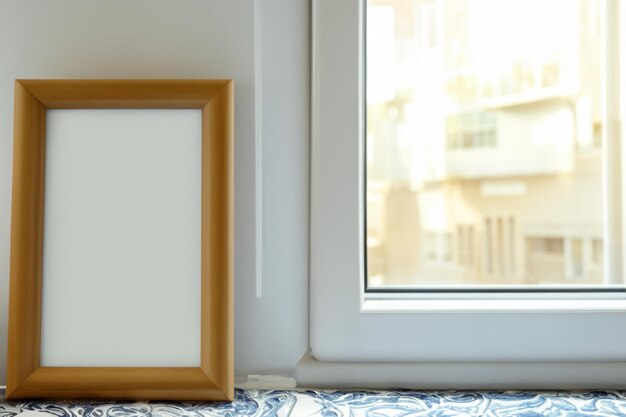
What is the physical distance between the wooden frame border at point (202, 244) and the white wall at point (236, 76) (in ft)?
0.16

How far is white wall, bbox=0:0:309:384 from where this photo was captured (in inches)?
24.7

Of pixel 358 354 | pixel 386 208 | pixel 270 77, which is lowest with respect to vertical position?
pixel 358 354

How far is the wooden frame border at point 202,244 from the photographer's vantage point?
566 millimetres

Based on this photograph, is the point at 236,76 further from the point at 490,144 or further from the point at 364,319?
the point at 490,144

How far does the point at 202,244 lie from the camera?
23.1 inches

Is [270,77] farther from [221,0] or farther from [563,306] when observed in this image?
[563,306]

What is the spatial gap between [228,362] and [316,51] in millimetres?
344

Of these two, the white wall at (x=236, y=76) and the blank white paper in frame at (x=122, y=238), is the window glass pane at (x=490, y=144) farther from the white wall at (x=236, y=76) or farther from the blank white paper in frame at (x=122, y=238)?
the blank white paper in frame at (x=122, y=238)

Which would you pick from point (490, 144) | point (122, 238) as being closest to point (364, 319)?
point (122, 238)

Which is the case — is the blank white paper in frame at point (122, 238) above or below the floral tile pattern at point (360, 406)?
above

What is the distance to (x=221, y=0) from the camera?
634 millimetres

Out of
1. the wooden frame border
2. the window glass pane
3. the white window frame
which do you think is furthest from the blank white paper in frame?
the window glass pane

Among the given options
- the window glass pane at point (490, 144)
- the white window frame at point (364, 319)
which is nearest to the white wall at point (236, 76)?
the white window frame at point (364, 319)

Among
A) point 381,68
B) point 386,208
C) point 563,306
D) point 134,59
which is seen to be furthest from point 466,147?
point 134,59
